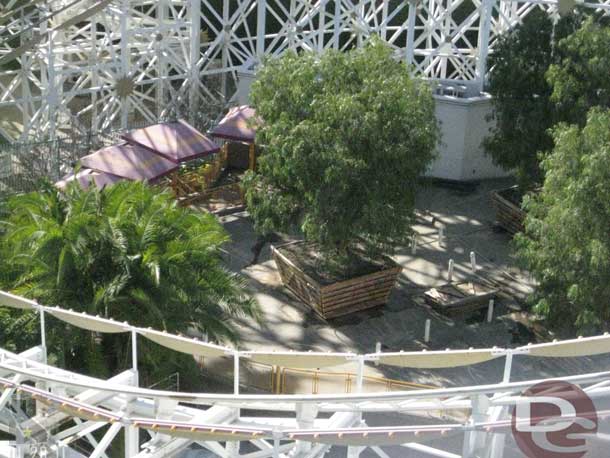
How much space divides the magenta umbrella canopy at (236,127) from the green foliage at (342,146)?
6.81 meters

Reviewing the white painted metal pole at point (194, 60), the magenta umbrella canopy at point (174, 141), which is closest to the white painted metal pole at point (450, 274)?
the magenta umbrella canopy at point (174, 141)

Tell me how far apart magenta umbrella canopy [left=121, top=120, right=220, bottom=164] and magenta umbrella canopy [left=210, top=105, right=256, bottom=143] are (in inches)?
32.9

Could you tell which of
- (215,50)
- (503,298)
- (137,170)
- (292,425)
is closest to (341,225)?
(503,298)

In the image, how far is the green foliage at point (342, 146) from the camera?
2388 centimetres

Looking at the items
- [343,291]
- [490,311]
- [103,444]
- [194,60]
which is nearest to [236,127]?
[194,60]

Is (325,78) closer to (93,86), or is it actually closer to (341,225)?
(341,225)

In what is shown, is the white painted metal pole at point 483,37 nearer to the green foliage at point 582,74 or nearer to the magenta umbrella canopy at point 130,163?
the green foliage at point 582,74

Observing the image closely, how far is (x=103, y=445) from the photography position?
1408cm

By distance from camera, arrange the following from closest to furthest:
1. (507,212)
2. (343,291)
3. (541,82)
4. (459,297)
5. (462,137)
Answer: (343,291), (459,297), (541,82), (507,212), (462,137)

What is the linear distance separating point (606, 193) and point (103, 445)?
1194 centimetres

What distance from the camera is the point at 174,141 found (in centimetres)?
3086

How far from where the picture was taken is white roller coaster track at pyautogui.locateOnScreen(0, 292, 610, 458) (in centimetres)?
1343

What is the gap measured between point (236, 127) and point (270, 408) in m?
19.2

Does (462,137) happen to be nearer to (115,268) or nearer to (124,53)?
(124,53)
